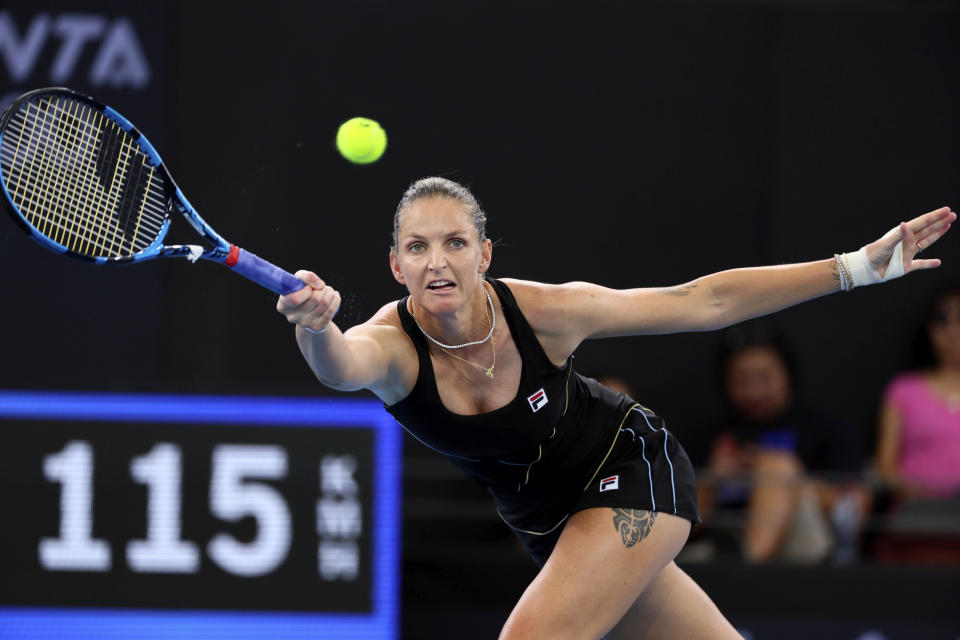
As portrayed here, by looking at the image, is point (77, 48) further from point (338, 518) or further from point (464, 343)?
point (464, 343)

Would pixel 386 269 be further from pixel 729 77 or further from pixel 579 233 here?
pixel 729 77

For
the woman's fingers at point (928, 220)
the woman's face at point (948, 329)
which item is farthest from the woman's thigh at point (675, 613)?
the woman's face at point (948, 329)

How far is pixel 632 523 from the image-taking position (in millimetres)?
3578

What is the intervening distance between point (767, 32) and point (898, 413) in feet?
6.65

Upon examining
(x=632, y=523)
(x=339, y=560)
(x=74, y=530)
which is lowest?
(x=339, y=560)

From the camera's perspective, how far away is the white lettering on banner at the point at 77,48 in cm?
587

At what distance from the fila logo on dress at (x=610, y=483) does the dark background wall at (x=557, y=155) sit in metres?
1.80

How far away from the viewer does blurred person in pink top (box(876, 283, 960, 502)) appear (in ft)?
19.9

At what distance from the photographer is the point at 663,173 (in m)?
6.54

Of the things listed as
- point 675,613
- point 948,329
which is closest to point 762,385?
point 948,329

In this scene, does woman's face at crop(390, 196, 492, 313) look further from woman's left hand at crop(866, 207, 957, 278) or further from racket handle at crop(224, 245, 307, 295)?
woman's left hand at crop(866, 207, 957, 278)

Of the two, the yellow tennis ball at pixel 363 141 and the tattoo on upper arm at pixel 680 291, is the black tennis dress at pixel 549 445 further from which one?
the yellow tennis ball at pixel 363 141

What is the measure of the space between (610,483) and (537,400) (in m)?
0.34

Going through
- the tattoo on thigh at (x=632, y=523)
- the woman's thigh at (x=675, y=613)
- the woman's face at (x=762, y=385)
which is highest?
the woman's face at (x=762, y=385)
